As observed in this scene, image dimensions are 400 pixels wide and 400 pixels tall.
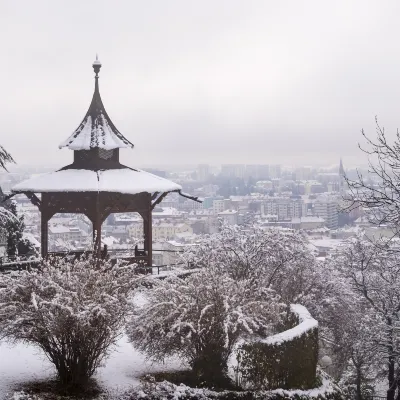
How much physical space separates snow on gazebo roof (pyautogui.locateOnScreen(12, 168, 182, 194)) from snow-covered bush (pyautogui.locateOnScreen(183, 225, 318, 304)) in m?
2.79

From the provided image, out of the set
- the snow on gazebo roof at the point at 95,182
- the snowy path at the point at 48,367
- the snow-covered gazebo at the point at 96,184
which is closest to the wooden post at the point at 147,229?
the snow-covered gazebo at the point at 96,184

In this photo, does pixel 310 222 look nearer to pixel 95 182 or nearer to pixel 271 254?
pixel 271 254

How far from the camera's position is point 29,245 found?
28.0m

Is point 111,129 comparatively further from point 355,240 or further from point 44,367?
point 355,240

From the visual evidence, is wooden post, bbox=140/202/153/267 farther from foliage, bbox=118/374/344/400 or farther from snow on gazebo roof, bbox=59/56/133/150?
foliage, bbox=118/374/344/400

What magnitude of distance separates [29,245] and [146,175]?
1092 cm

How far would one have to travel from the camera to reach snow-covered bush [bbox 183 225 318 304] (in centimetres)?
2067

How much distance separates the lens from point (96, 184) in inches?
686

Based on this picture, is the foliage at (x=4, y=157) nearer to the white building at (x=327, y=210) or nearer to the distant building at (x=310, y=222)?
the distant building at (x=310, y=222)

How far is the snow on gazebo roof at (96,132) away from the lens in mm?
18828

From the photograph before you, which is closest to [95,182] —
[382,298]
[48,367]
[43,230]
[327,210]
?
[43,230]

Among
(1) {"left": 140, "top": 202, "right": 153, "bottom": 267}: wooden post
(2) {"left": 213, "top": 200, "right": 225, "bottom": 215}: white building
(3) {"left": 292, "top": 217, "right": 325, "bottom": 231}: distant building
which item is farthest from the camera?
(2) {"left": 213, "top": 200, "right": 225, "bottom": 215}: white building

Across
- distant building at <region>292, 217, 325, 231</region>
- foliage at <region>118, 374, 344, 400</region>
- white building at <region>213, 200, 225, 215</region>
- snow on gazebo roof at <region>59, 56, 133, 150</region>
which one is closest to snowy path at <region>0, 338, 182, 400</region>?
foliage at <region>118, 374, 344, 400</region>

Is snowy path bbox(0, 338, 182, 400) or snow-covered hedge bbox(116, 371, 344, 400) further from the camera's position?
snowy path bbox(0, 338, 182, 400)
